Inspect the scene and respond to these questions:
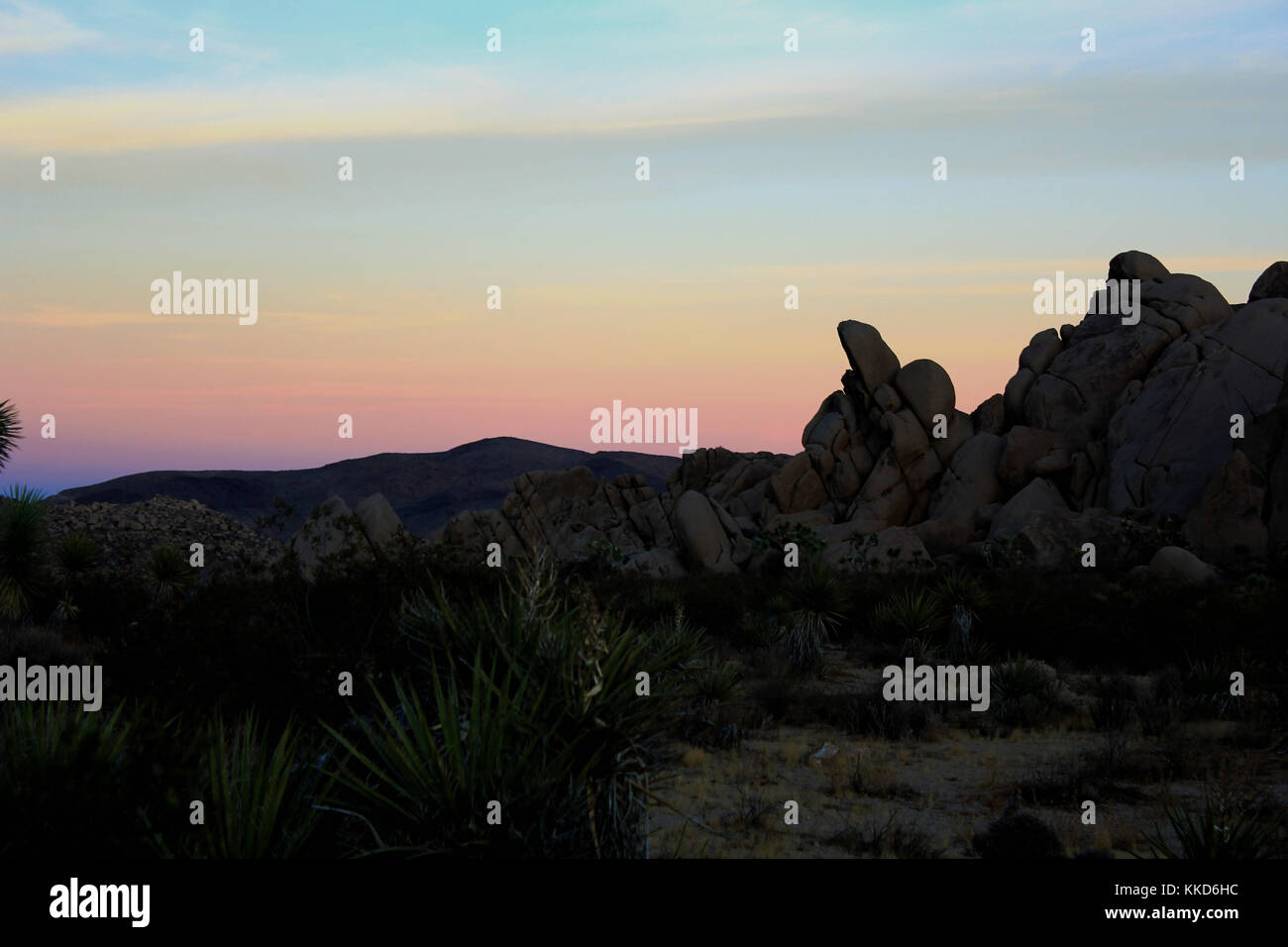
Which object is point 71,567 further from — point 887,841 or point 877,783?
point 887,841

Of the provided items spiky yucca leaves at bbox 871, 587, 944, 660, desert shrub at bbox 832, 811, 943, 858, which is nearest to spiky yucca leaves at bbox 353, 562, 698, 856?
desert shrub at bbox 832, 811, 943, 858

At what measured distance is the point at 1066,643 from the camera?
21000 millimetres

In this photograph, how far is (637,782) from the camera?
631cm

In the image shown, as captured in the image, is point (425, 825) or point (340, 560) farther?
point (340, 560)

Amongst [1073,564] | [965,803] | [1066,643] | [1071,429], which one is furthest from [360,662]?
[1071,429]

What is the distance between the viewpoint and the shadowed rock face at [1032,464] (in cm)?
4194

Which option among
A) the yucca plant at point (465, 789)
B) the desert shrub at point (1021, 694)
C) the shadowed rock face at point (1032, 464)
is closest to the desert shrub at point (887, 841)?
the yucca plant at point (465, 789)

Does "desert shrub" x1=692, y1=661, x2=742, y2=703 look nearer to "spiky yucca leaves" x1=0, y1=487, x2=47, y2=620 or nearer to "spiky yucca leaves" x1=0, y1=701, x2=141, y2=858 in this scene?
"spiky yucca leaves" x1=0, y1=701, x2=141, y2=858

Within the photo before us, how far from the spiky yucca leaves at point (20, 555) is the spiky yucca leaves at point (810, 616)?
14.6 metres

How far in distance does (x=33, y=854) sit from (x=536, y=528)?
5855 centimetres

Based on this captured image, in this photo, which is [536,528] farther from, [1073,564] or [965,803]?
[965,803]

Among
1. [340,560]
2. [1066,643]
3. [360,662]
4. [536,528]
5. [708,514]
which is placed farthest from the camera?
[536,528]
